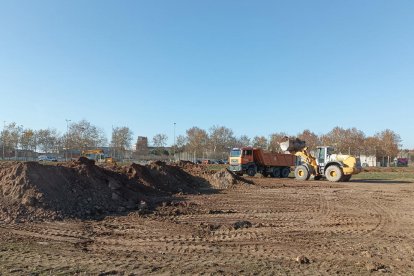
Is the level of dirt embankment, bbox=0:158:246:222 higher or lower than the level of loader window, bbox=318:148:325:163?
lower

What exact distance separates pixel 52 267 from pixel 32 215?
236 inches

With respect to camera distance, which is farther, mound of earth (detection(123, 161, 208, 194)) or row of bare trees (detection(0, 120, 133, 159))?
row of bare trees (detection(0, 120, 133, 159))

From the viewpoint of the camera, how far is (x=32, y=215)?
A: 12258 mm

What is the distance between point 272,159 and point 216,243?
29.5 metres

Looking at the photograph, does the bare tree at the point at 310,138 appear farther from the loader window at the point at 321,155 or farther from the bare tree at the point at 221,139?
the loader window at the point at 321,155

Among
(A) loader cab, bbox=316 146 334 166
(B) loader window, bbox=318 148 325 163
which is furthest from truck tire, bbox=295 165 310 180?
(B) loader window, bbox=318 148 325 163

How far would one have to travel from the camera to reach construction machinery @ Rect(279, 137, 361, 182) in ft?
100

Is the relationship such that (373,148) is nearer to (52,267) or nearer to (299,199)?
(299,199)

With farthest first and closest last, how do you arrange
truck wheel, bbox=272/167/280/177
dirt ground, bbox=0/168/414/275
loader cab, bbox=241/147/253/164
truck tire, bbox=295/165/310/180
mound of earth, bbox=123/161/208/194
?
truck wheel, bbox=272/167/280/177 < loader cab, bbox=241/147/253/164 < truck tire, bbox=295/165/310/180 < mound of earth, bbox=123/161/208/194 < dirt ground, bbox=0/168/414/275

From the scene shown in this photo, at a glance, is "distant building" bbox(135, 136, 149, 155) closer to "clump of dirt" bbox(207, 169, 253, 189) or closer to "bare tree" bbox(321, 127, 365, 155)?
"bare tree" bbox(321, 127, 365, 155)

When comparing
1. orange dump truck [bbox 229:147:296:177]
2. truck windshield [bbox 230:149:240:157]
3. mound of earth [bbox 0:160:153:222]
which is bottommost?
mound of earth [bbox 0:160:153:222]

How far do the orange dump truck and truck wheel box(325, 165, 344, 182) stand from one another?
738 centimetres

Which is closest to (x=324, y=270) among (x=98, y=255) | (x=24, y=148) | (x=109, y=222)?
(x=98, y=255)

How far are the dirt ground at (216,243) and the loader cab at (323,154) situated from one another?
658 inches
